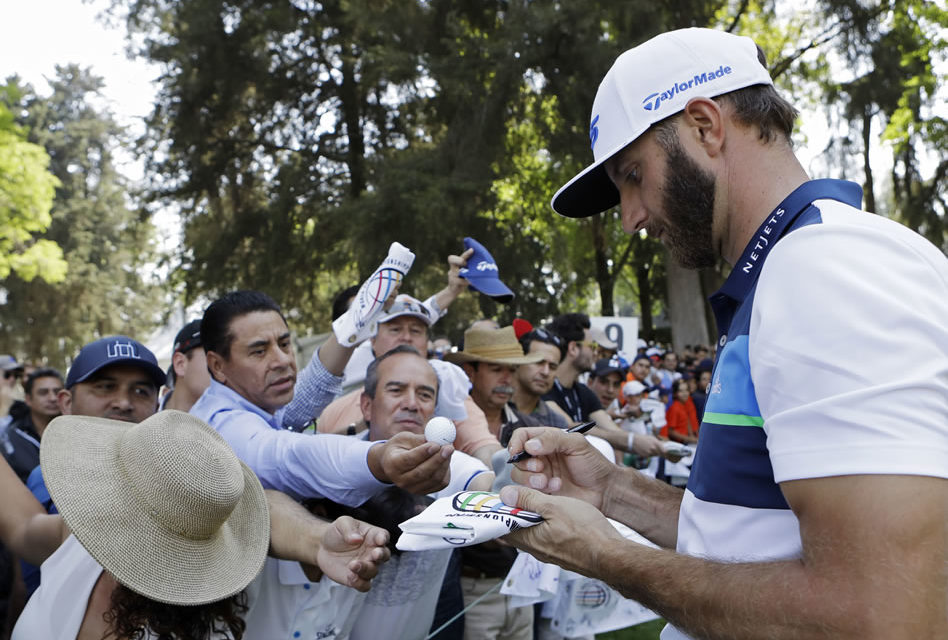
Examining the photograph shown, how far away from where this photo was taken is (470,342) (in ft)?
18.5

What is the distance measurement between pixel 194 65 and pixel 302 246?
4.94 meters

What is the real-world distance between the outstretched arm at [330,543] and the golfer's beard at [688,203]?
1.12 m

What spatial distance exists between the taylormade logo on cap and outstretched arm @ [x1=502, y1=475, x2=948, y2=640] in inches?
34.9

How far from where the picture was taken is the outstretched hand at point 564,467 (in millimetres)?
2234

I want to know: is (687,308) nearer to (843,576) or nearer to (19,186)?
(19,186)

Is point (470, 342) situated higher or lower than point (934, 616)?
higher

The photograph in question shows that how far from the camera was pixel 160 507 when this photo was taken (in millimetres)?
2207

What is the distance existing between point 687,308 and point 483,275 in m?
16.1

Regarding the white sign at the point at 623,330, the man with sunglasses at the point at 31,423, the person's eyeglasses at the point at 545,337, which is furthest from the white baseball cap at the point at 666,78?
the white sign at the point at 623,330

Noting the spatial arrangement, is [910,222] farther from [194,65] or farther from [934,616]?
[934,616]

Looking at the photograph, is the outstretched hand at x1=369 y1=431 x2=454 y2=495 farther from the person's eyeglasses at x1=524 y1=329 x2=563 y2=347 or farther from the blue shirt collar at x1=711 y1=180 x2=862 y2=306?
the person's eyeglasses at x1=524 y1=329 x2=563 y2=347

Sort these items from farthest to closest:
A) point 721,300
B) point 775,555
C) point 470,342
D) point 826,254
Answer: point 470,342, point 721,300, point 775,555, point 826,254

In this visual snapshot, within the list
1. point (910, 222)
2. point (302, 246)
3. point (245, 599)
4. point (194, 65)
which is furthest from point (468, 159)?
point (245, 599)

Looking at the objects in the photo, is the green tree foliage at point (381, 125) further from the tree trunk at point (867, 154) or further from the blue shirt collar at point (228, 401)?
the blue shirt collar at point (228, 401)
